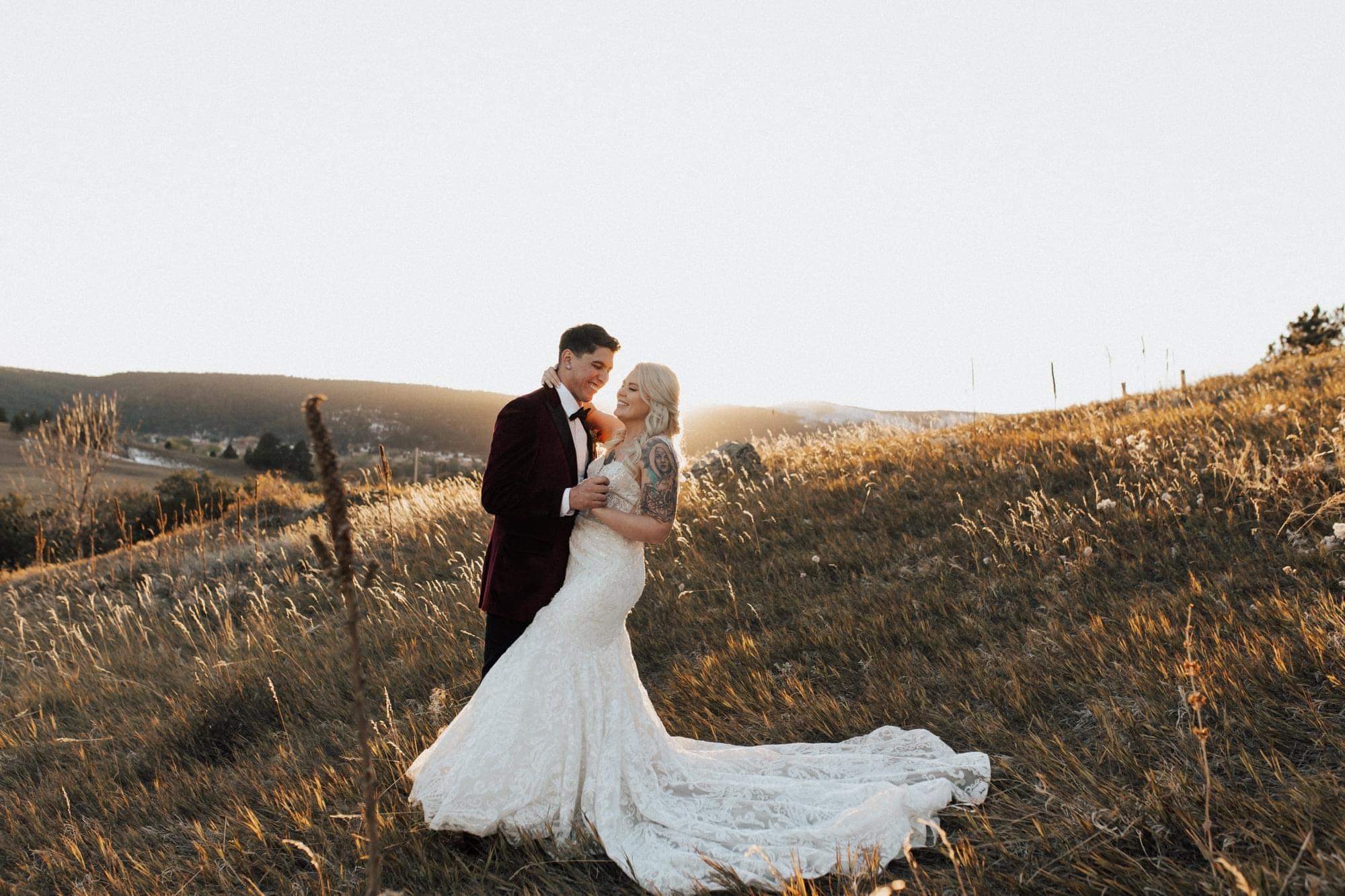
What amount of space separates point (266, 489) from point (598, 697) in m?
18.4

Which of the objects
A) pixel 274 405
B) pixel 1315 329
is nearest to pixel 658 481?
pixel 1315 329

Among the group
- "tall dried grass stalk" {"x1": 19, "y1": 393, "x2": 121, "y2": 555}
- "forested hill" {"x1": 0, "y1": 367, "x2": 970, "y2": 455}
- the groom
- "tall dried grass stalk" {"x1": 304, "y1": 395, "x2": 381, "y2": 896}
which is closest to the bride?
the groom

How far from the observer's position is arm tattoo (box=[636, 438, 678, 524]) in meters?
3.81

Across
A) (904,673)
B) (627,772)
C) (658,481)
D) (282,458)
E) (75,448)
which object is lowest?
(282,458)

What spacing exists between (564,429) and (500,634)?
1127 mm

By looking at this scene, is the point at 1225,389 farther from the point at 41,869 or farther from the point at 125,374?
the point at 125,374

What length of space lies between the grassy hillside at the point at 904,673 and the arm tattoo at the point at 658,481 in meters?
1.61

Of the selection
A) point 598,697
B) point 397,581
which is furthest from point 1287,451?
point 397,581

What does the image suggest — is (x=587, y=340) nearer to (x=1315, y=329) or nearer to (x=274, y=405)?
(x=1315, y=329)

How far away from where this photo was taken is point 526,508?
3850 millimetres

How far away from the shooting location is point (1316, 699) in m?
3.54

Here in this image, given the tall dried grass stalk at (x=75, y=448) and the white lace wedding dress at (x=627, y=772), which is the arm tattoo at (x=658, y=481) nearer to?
the white lace wedding dress at (x=627, y=772)

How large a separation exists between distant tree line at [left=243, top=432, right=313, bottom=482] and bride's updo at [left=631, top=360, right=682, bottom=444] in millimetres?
39618

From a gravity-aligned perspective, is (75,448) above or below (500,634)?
above
